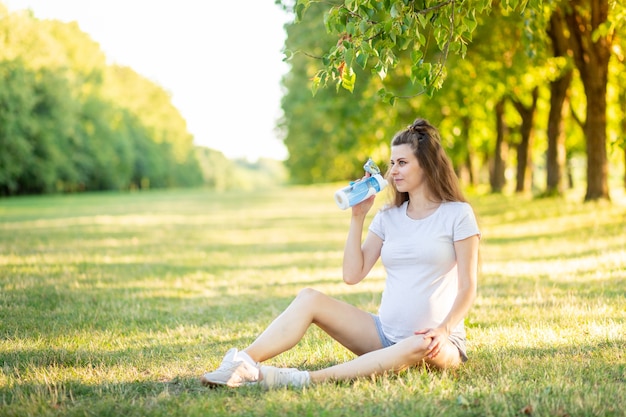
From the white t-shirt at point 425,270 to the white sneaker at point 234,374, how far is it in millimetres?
1005

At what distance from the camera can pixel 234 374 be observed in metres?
4.08

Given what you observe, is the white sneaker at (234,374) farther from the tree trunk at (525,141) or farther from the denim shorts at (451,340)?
the tree trunk at (525,141)

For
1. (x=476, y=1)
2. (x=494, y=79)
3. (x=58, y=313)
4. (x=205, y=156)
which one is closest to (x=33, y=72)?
(x=494, y=79)

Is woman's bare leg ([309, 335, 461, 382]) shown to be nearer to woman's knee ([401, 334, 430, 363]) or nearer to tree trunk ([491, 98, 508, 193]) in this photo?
woman's knee ([401, 334, 430, 363])

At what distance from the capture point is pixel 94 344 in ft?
18.6

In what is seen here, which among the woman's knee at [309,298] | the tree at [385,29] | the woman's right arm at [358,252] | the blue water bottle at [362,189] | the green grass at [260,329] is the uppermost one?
the tree at [385,29]

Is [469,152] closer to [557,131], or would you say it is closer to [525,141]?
[525,141]

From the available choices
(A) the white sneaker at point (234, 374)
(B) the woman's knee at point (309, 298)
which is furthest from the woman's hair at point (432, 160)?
(A) the white sneaker at point (234, 374)

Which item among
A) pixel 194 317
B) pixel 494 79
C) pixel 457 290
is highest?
pixel 494 79

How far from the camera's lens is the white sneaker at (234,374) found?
409 centimetres

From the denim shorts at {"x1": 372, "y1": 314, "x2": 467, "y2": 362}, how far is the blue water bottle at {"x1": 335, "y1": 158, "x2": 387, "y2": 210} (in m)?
0.86

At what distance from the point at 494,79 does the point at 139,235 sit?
36.0 feet

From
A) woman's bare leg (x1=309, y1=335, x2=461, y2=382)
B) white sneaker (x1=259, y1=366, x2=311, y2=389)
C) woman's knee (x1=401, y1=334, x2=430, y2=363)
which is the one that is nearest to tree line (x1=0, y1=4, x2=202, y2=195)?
white sneaker (x1=259, y1=366, x2=311, y2=389)

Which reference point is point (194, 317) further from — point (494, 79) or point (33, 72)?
point (33, 72)
